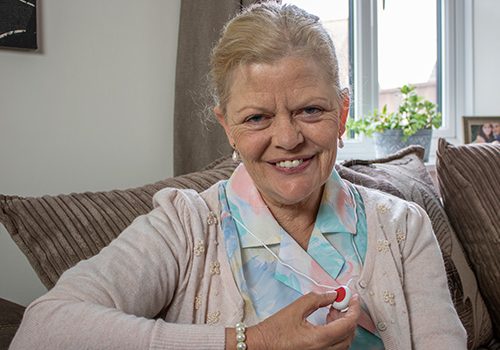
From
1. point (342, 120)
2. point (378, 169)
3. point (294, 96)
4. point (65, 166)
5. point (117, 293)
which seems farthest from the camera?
point (65, 166)

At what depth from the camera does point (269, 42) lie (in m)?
1.19

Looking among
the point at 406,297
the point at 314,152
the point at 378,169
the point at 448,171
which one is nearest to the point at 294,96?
the point at 314,152

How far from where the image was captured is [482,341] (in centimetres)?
191

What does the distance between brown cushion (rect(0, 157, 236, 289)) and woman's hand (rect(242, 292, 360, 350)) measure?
1.43 feet

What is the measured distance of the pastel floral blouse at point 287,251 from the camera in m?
1.22

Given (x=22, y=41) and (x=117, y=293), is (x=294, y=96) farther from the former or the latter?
(x=22, y=41)

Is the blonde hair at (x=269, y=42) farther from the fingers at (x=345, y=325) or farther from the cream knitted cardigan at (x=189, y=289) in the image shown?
the fingers at (x=345, y=325)

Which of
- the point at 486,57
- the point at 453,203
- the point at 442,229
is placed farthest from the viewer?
the point at 486,57

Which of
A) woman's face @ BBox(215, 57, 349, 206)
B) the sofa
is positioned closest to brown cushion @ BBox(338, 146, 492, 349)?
the sofa

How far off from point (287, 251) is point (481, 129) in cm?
234

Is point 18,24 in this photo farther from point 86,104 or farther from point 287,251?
point 287,251

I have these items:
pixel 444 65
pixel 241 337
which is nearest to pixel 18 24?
pixel 241 337

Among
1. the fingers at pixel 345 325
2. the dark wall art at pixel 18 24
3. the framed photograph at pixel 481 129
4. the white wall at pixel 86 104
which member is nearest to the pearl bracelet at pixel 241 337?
the fingers at pixel 345 325

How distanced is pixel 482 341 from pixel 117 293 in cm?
125
